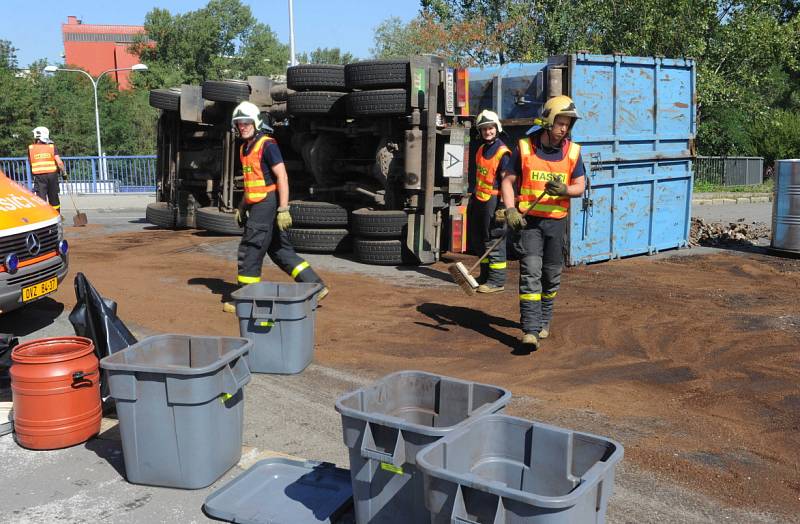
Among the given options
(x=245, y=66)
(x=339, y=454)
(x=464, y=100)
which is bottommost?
(x=339, y=454)

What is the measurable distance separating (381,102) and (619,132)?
312 centimetres

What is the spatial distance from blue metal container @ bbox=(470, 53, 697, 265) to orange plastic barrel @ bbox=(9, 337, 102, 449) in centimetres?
691

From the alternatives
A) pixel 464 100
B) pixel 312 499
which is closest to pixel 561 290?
pixel 464 100

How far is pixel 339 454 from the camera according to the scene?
464 centimetres

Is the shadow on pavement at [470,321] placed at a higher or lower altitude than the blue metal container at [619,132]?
lower

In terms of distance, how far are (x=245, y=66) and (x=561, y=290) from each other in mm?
68437

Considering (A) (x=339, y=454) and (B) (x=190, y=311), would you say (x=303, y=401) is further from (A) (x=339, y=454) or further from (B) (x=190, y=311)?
(B) (x=190, y=311)

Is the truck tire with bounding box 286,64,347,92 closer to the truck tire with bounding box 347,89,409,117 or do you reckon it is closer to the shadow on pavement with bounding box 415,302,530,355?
the truck tire with bounding box 347,89,409,117

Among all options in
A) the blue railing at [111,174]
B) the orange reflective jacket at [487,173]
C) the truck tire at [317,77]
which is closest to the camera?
the orange reflective jacket at [487,173]

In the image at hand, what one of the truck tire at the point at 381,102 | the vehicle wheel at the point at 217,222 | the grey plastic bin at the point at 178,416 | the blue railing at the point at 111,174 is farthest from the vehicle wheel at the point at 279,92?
the blue railing at the point at 111,174

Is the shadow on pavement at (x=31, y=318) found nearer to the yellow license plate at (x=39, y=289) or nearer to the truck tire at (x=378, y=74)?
the yellow license plate at (x=39, y=289)

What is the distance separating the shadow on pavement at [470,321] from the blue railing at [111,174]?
1972 centimetres

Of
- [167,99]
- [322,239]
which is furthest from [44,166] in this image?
[322,239]

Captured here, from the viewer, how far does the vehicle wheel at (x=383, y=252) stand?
10.7 meters
